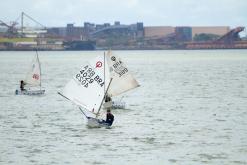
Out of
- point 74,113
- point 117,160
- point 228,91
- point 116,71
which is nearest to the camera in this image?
point 117,160

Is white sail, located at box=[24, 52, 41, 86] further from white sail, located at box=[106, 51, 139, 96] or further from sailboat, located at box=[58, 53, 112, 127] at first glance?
sailboat, located at box=[58, 53, 112, 127]

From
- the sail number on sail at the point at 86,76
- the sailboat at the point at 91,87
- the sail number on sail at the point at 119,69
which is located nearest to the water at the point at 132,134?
the sailboat at the point at 91,87

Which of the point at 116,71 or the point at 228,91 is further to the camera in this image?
the point at 228,91

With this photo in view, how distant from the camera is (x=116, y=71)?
172 feet

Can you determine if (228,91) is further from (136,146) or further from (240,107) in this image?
(136,146)

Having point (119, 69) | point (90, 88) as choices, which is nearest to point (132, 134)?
point (90, 88)

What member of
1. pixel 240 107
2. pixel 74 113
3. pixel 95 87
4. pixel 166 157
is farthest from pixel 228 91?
pixel 166 157

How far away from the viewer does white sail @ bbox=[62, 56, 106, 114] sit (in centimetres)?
4578

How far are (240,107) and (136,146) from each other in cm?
2276

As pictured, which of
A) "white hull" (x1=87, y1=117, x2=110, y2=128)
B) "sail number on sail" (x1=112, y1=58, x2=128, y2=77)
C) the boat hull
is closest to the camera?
"white hull" (x1=87, y1=117, x2=110, y2=128)

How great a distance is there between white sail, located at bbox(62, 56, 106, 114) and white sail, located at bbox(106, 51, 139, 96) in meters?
5.79

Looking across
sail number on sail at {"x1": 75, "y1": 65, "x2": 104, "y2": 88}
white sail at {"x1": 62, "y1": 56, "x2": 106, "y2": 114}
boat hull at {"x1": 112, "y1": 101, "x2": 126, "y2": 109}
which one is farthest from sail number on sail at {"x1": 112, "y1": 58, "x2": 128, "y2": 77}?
sail number on sail at {"x1": 75, "y1": 65, "x2": 104, "y2": 88}

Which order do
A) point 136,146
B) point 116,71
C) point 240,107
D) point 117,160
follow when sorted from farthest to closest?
point 240,107 < point 116,71 < point 136,146 < point 117,160

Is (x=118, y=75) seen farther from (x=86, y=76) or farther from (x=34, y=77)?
(x=34, y=77)
